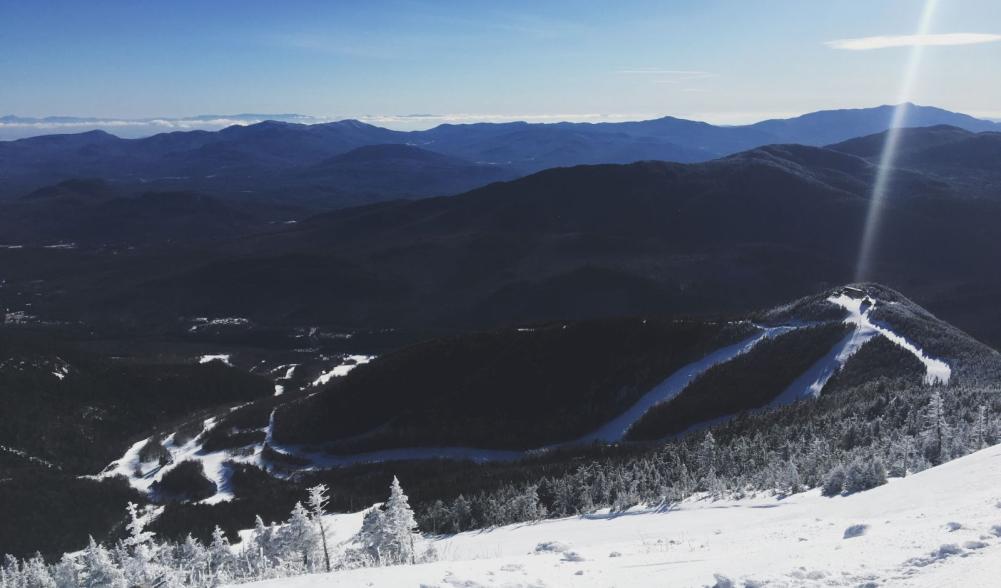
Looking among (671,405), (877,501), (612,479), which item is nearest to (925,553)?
(877,501)

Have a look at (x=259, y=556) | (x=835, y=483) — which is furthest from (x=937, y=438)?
(x=259, y=556)

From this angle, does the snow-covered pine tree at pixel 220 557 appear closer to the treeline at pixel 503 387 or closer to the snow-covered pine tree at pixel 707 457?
the snow-covered pine tree at pixel 707 457

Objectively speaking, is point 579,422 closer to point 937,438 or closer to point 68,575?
point 937,438

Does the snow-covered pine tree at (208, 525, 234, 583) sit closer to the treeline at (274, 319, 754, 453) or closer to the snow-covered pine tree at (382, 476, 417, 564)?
the snow-covered pine tree at (382, 476, 417, 564)

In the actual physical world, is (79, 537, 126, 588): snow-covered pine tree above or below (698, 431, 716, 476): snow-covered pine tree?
below

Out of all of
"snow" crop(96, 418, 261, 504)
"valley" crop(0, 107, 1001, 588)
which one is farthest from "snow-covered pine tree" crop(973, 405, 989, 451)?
"snow" crop(96, 418, 261, 504)

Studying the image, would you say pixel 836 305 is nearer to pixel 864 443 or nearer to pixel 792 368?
pixel 792 368

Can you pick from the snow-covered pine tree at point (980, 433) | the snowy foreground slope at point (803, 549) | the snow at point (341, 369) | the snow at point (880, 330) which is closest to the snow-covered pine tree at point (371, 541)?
the snowy foreground slope at point (803, 549)
